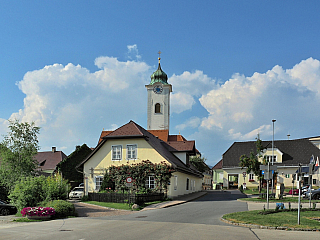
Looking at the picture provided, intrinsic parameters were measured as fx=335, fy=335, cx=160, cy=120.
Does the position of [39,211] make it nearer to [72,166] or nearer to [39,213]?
[39,213]

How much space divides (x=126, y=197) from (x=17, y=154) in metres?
11.7

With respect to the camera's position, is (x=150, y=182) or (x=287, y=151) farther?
(x=287, y=151)

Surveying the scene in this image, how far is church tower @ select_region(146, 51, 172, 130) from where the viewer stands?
8131 cm

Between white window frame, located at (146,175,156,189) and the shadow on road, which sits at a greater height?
white window frame, located at (146,175,156,189)

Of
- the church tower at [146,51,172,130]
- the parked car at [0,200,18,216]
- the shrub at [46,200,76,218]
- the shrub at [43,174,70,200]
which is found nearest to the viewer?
the shrub at [46,200,76,218]

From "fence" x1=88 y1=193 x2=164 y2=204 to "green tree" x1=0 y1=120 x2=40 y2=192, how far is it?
682 centimetres

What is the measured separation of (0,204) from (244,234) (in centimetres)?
1673

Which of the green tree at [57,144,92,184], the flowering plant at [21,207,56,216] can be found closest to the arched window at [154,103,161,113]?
the green tree at [57,144,92,184]

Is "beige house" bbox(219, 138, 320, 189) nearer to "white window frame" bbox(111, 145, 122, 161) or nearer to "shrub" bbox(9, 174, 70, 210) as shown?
"white window frame" bbox(111, 145, 122, 161)

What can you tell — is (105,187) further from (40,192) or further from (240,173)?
(240,173)

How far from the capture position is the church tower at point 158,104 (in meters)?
81.3

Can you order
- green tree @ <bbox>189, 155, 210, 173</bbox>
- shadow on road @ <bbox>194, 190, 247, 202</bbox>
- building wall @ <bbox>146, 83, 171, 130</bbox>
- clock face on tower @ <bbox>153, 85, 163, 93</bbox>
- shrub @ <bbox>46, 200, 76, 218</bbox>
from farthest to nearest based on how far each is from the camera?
clock face on tower @ <bbox>153, 85, 163, 93</bbox> < building wall @ <bbox>146, 83, 171, 130</bbox> < green tree @ <bbox>189, 155, 210, 173</bbox> < shadow on road @ <bbox>194, 190, 247, 202</bbox> < shrub @ <bbox>46, 200, 76, 218</bbox>

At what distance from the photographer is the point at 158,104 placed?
8319 cm

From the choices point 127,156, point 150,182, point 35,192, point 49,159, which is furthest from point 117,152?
point 49,159
